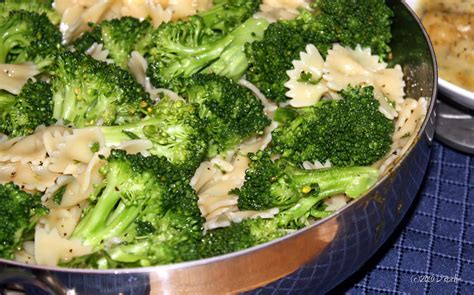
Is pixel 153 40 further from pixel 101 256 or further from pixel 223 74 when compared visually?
pixel 101 256

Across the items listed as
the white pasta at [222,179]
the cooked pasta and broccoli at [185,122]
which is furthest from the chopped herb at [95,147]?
the white pasta at [222,179]

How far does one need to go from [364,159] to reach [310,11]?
2.69 ft

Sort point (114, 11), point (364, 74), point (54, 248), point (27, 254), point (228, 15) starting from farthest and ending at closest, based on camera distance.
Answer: point (114, 11)
point (228, 15)
point (364, 74)
point (27, 254)
point (54, 248)

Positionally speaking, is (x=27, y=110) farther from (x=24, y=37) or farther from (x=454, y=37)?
(x=454, y=37)

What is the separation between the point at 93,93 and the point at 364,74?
108cm

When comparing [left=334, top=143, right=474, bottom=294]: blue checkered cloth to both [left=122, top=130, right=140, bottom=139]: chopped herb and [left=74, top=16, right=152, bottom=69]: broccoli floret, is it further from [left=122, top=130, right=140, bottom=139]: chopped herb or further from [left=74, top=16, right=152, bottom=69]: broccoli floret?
[left=74, top=16, right=152, bottom=69]: broccoli floret

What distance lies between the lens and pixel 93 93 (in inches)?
109

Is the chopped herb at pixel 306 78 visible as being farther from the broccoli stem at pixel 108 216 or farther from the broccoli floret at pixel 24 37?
the broccoli floret at pixel 24 37

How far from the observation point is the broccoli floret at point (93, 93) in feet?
9.05

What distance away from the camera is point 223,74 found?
299cm

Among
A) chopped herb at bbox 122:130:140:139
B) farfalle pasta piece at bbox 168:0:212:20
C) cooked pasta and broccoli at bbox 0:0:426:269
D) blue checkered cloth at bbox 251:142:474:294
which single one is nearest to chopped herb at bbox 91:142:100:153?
cooked pasta and broccoli at bbox 0:0:426:269

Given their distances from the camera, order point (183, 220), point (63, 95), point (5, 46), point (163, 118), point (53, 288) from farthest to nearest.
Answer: point (5, 46) → point (63, 95) → point (163, 118) → point (183, 220) → point (53, 288)

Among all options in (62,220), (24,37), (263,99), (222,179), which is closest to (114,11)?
(24,37)

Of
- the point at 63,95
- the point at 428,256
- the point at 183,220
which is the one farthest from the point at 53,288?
the point at 428,256
